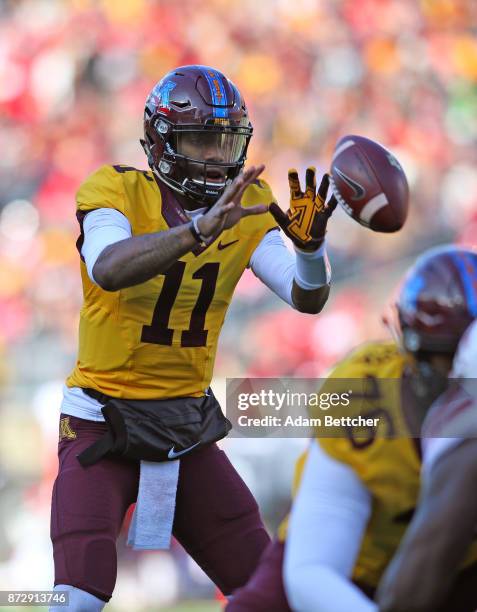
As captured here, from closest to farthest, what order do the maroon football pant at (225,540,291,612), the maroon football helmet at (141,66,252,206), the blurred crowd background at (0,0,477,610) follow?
the maroon football pant at (225,540,291,612) < the maroon football helmet at (141,66,252,206) < the blurred crowd background at (0,0,477,610)

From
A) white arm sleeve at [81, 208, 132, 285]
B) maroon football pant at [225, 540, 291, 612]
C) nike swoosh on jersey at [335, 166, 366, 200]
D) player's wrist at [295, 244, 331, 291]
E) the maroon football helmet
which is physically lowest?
maroon football pant at [225, 540, 291, 612]

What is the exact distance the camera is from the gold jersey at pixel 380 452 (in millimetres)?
1906

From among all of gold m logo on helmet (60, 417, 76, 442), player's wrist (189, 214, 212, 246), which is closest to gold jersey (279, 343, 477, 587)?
player's wrist (189, 214, 212, 246)

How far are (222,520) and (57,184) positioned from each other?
4.09 meters

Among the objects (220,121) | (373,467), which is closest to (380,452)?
(373,467)

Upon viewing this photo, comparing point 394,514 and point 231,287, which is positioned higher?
point 231,287

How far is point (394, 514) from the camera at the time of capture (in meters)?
1.97

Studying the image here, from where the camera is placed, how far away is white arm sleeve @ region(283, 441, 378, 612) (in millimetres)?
1811

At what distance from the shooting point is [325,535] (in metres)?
1.85

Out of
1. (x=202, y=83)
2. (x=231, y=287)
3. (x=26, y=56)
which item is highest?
(x=26, y=56)

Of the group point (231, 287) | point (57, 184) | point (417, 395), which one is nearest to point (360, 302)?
point (57, 184)

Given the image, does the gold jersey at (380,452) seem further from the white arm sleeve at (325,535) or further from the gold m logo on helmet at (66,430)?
the gold m logo on helmet at (66,430)

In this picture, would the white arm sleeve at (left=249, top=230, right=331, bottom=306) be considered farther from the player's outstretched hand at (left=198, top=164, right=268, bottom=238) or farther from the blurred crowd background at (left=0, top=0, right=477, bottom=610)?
the blurred crowd background at (left=0, top=0, right=477, bottom=610)

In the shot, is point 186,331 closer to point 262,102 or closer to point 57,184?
point 57,184
